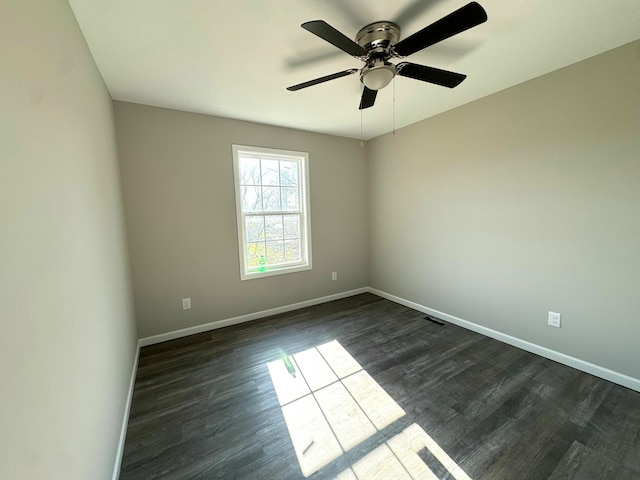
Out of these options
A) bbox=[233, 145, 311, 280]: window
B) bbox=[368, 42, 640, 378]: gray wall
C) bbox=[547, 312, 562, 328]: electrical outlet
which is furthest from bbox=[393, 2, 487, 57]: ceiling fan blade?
bbox=[547, 312, 562, 328]: electrical outlet

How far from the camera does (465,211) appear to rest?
276 cm

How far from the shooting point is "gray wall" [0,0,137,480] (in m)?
0.61

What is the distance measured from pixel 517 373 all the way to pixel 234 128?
143 inches

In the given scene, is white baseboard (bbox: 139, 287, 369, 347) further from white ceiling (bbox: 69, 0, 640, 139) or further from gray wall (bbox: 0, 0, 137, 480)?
white ceiling (bbox: 69, 0, 640, 139)

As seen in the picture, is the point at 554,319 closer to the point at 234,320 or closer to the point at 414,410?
the point at 414,410

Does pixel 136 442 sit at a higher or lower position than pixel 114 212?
lower

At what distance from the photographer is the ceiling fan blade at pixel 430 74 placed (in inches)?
62.7

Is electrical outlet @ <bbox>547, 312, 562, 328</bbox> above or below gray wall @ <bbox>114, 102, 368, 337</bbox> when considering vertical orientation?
below

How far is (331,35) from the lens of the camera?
1247 mm

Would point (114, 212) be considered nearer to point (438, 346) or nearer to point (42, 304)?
point (42, 304)

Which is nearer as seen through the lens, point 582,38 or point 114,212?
point 582,38

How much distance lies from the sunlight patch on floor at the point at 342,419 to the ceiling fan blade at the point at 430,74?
7.38 feet

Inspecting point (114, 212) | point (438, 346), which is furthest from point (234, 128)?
point (438, 346)

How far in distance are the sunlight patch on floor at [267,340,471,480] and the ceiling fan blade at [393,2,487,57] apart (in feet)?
7.23
